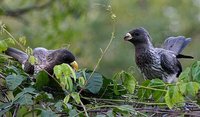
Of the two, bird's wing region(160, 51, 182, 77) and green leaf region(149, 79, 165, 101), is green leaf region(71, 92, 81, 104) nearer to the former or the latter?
green leaf region(149, 79, 165, 101)

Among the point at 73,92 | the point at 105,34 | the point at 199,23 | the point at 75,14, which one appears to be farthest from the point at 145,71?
the point at 199,23

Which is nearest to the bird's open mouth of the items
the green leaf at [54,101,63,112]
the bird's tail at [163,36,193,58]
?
the bird's tail at [163,36,193,58]

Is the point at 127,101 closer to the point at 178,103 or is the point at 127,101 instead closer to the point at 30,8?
the point at 178,103

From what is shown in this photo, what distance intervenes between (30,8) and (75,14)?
1.53 metres

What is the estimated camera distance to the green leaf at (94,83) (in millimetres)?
2939

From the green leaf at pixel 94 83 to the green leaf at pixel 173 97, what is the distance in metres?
0.38

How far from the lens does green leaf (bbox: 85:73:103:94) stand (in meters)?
2.94

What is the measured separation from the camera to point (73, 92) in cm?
277

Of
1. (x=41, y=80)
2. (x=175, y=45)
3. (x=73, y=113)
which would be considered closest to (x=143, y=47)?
(x=175, y=45)

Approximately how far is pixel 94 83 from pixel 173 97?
0.44 m

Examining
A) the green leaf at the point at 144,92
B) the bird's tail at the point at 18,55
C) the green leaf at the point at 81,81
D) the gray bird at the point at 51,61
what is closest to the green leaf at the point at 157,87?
the green leaf at the point at 144,92

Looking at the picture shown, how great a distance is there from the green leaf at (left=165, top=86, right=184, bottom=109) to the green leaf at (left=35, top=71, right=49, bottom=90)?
0.58m

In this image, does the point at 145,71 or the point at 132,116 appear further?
the point at 145,71

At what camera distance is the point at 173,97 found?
2.67 meters
